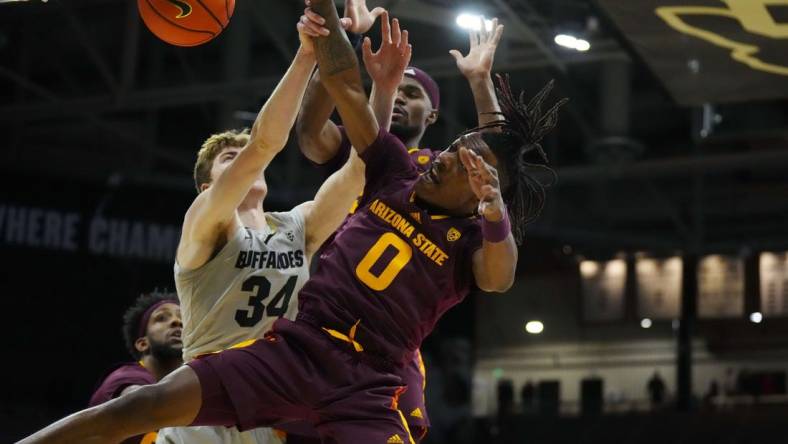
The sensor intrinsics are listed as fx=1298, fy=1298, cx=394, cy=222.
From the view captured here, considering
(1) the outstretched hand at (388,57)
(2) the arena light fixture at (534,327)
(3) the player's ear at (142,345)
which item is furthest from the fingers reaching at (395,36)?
(2) the arena light fixture at (534,327)

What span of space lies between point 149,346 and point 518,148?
2895mm

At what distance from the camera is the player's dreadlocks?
5.12 metres

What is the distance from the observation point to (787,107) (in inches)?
782

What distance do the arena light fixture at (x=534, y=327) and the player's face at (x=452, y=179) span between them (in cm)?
1949

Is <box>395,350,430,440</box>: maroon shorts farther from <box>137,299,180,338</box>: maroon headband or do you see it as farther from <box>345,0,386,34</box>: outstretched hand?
<box>137,299,180,338</box>: maroon headband

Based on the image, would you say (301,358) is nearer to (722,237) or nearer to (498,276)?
(498,276)

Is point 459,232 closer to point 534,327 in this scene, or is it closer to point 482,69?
point 482,69

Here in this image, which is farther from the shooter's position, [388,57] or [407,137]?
[407,137]

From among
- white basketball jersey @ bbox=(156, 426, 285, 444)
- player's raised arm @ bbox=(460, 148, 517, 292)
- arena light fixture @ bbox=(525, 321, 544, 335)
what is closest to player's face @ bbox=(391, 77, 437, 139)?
player's raised arm @ bbox=(460, 148, 517, 292)

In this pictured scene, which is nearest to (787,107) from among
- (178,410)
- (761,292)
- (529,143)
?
(761,292)

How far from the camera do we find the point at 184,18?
561 cm

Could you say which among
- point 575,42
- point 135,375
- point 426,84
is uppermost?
A: point 575,42

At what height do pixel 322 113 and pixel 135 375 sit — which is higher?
pixel 322 113

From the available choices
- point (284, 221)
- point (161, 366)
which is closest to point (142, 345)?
point (161, 366)
